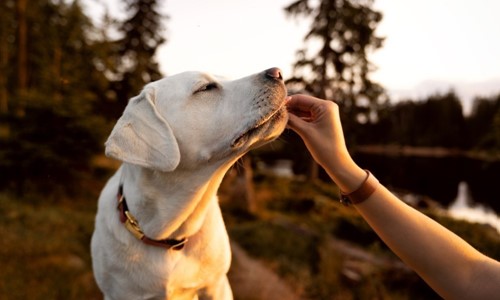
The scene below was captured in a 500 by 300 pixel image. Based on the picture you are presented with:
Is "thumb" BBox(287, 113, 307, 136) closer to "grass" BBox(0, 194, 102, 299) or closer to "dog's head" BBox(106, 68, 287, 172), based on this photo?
"dog's head" BBox(106, 68, 287, 172)

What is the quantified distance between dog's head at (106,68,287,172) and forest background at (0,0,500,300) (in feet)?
6.46

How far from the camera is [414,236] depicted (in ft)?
5.38

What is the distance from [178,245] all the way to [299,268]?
3.66 metres

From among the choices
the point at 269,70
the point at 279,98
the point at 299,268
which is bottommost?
the point at 299,268

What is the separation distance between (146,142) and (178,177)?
0.34m

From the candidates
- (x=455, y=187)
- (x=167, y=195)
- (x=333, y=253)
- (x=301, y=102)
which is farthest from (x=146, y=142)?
(x=455, y=187)

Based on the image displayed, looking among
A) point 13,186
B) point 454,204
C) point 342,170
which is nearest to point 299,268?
point 342,170

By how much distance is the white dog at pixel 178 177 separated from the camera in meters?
1.99

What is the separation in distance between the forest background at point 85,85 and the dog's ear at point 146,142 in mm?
2255

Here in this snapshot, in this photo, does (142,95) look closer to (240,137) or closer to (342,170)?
(240,137)

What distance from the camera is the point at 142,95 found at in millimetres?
2143

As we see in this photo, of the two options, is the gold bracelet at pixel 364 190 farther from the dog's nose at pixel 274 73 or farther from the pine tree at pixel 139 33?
the pine tree at pixel 139 33

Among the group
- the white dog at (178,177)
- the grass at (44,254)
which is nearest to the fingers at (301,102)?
the white dog at (178,177)

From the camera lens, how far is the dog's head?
1.96 metres
